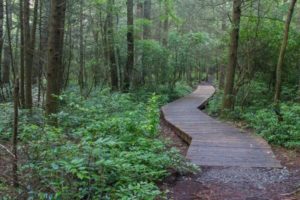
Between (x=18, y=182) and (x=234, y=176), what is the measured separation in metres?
3.07

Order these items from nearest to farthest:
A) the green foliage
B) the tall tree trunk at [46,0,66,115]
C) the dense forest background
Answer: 1. the dense forest background
2. the tall tree trunk at [46,0,66,115]
3. the green foliage

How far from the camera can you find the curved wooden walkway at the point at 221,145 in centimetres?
631

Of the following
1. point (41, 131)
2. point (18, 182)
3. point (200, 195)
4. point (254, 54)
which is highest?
point (254, 54)

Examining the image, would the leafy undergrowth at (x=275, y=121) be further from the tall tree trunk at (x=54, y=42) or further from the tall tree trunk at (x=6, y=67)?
the tall tree trunk at (x=6, y=67)

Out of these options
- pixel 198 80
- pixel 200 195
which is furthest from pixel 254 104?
pixel 198 80

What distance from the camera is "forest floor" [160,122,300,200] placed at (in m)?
4.78

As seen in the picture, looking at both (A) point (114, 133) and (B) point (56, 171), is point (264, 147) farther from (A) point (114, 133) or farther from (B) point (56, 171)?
(B) point (56, 171)

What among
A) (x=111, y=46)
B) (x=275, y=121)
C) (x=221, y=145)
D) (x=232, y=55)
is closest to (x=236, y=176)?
(x=221, y=145)

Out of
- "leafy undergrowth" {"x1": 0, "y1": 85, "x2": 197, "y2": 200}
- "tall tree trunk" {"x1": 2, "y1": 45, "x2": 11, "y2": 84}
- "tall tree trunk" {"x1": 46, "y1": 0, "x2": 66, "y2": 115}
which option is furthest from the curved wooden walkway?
"tall tree trunk" {"x1": 2, "y1": 45, "x2": 11, "y2": 84}

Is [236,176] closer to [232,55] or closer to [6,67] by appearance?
[232,55]

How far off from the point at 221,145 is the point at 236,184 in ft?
7.49

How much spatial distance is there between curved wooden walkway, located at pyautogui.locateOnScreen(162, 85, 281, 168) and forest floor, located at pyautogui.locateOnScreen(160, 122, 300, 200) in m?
0.30

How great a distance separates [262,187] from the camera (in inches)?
200

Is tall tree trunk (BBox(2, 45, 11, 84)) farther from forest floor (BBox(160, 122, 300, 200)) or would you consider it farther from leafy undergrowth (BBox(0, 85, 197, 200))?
forest floor (BBox(160, 122, 300, 200))
